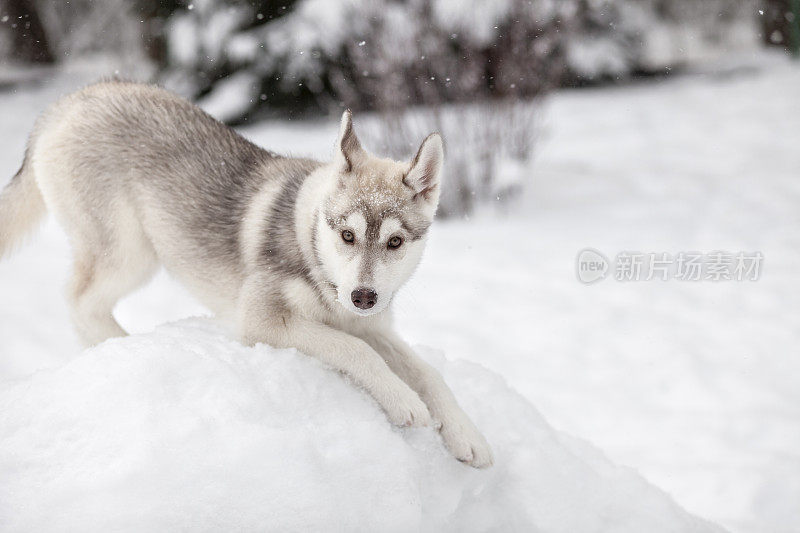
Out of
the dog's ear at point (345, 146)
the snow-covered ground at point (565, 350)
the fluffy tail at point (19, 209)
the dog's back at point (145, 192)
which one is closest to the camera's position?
the snow-covered ground at point (565, 350)

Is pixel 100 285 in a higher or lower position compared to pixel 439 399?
higher

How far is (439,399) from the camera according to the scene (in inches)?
115

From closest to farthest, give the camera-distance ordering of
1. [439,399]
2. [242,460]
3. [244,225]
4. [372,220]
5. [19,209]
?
[242,460]
[372,220]
[439,399]
[244,225]
[19,209]

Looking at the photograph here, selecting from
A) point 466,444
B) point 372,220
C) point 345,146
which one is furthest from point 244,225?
point 466,444

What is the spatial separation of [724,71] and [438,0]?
9328 mm

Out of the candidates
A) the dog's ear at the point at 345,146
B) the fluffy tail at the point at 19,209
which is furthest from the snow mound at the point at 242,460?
the fluffy tail at the point at 19,209

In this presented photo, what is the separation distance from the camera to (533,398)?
17.8 ft

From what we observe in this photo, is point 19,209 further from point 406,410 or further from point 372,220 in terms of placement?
point 406,410

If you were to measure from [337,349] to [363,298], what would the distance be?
0.29 metres

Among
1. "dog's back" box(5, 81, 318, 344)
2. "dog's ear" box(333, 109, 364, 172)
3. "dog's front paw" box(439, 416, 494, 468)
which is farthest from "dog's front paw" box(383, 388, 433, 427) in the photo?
"dog's back" box(5, 81, 318, 344)

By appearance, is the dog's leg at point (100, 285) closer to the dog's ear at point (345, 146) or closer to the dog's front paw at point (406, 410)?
the dog's ear at point (345, 146)

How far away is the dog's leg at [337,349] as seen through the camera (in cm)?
275

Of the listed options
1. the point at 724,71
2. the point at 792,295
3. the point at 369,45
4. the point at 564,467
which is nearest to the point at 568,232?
the point at 792,295

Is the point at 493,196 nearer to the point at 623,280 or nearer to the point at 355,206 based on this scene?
the point at 623,280
